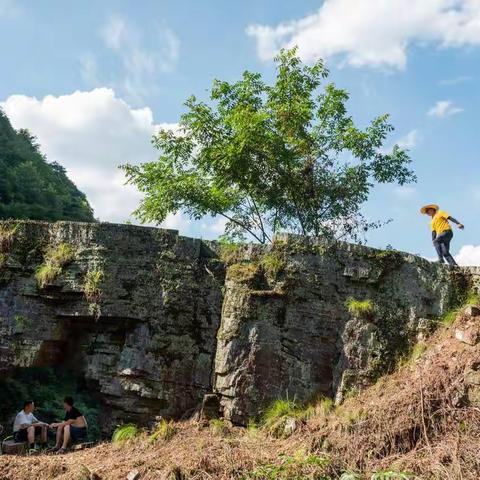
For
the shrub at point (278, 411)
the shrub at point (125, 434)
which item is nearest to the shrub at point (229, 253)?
the shrub at point (278, 411)

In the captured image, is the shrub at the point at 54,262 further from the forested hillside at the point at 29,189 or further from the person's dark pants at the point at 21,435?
the forested hillside at the point at 29,189

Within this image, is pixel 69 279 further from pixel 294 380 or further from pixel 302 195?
pixel 302 195

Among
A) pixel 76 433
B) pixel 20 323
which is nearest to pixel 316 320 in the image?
pixel 76 433

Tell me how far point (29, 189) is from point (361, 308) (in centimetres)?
2617

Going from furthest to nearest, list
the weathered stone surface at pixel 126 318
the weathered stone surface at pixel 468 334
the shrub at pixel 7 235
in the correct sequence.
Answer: the shrub at pixel 7 235 → the weathered stone surface at pixel 126 318 → the weathered stone surface at pixel 468 334

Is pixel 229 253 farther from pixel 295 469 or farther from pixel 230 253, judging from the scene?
pixel 295 469

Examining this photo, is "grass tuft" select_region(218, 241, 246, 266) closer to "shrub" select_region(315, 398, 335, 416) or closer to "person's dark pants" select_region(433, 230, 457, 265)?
"shrub" select_region(315, 398, 335, 416)

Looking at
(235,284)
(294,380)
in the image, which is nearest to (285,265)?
(235,284)

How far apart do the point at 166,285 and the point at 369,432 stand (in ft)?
12.8

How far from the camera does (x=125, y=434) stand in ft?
27.8

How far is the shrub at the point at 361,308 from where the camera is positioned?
8719mm

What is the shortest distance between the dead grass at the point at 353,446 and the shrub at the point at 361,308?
997 mm

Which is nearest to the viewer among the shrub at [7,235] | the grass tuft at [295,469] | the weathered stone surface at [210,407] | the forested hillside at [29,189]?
the grass tuft at [295,469]

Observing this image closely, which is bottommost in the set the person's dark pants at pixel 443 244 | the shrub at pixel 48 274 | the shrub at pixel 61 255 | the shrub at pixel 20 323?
the shrub at pixel 20 323
